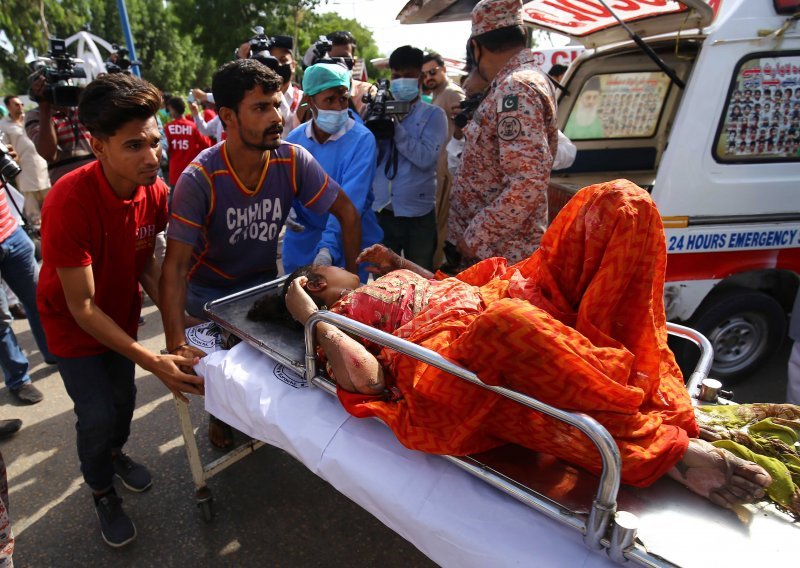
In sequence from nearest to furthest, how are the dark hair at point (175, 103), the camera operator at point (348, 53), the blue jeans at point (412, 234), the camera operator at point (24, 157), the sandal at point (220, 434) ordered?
1. the sandal at point (220, 434)
2. the blue jeans at point (412, 234)
3. the camera operator at point (348, 53)
4. the camera operator at point (24, 157)
5. the dark hair at point (175, 103)

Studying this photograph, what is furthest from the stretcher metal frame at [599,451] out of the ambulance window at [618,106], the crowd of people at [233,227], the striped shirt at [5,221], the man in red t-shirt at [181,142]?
the man in red t-shirt at [181,142]

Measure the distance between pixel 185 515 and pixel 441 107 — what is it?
11.8ft

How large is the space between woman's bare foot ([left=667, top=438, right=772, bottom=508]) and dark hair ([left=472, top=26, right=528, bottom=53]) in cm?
195

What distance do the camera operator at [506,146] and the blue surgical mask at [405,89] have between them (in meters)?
0.93

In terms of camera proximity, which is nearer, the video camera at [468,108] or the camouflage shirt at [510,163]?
the camouflage shirt at [510,163]

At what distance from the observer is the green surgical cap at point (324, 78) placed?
2.77 metres

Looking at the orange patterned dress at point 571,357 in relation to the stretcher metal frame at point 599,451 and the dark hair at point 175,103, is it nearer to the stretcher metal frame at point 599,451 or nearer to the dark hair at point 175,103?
the stretcher metal frame at point 599,451

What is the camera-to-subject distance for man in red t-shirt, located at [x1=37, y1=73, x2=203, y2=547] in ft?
5.85

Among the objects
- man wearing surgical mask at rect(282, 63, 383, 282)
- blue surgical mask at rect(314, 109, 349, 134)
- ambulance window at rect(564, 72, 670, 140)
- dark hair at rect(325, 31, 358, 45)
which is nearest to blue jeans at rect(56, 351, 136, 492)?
man wearing surgical mask at rect(282, 63, 383, 282)

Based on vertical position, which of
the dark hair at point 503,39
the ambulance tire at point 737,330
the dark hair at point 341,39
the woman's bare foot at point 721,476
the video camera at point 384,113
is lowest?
the ambulance tire at point 737,330

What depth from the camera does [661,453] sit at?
1.24 meters

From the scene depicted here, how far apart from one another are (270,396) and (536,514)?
0.99 meters

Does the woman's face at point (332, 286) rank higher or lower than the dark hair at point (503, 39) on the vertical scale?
lower

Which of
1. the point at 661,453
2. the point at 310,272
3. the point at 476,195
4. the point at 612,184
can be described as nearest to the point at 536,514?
the point at 661,453
